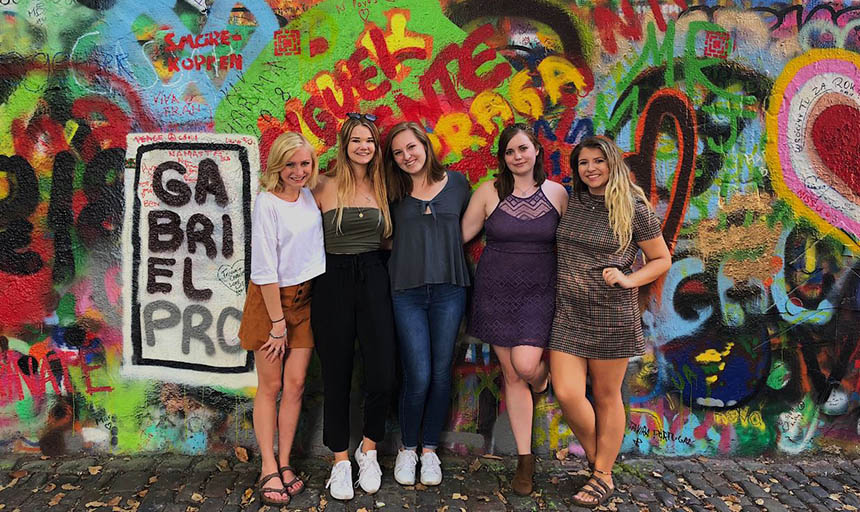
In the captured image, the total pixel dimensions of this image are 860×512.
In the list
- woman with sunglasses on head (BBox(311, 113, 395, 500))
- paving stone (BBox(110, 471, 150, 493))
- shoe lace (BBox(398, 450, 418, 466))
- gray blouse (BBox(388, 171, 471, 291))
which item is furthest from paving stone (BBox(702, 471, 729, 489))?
paving stone (BBox(110, 471, 150, 493))

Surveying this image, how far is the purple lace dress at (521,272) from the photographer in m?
3.69

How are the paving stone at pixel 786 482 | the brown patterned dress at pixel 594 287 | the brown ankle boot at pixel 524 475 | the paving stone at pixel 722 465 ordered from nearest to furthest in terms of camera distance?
the brown patterned dress at pixel 594 287
the brown ankle boot at pixel 524 475
the paving stone at pixel 786 482
the paving stone at pixel 722 465

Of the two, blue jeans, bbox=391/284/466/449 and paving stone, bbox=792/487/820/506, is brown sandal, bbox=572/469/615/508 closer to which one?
blue jeans, bbox=391/284/466/449

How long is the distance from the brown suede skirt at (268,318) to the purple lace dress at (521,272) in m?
1.12

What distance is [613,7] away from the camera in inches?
158

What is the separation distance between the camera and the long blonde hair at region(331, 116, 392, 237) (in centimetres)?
367

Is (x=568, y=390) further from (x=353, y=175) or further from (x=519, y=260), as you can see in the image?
(x=353, y=175)

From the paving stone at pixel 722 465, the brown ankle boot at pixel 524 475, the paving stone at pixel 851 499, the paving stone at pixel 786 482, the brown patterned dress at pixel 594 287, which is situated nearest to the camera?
the brown patterned dress at pixel 594 287

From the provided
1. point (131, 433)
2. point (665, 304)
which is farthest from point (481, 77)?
point (131, 433)

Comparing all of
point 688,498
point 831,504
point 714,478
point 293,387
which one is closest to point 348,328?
point 293,387

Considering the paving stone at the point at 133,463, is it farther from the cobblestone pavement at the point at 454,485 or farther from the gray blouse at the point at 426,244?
the gray blouse at the point at 426,244

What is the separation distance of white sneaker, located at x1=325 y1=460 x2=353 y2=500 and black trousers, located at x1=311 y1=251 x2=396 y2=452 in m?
0.10

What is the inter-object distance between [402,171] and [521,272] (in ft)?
3.17

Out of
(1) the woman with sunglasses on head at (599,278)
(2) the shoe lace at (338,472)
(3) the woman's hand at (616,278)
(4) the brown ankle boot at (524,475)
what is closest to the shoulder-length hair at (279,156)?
(1) the woman with sunglasses on head at (599,278)
